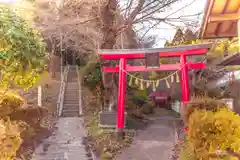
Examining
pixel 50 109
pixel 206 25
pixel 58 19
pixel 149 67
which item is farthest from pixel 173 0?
pixel 50 109

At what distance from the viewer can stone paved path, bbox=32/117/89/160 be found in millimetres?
9891

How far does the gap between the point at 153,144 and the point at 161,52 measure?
4.12 meters

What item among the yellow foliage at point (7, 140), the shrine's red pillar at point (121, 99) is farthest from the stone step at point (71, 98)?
the yellow foliage at point (7, 140)

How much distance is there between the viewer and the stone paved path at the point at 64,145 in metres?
9.89

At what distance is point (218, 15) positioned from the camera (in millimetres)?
6316

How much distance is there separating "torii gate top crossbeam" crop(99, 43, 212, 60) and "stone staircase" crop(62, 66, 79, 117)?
6.17 m

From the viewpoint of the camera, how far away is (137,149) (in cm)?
1107

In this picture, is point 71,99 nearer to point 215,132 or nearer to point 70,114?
point 70,114

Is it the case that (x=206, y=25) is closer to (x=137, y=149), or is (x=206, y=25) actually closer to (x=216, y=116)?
(x=216, y=116)

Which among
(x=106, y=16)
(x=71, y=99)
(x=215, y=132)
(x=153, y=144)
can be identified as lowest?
(x=153, y=144)

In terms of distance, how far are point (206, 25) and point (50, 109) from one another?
12.6 m

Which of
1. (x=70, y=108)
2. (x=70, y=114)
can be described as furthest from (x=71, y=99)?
(x=70, y=114)

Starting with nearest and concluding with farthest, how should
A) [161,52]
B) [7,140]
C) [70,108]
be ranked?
1. [7,140]
2. [161,52]
3. [70,108]

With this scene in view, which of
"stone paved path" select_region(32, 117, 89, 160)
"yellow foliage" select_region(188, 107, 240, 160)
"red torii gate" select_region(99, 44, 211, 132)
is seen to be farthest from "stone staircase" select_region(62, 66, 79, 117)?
"yellow foliage" select_region(188, 107, 240, 160)
